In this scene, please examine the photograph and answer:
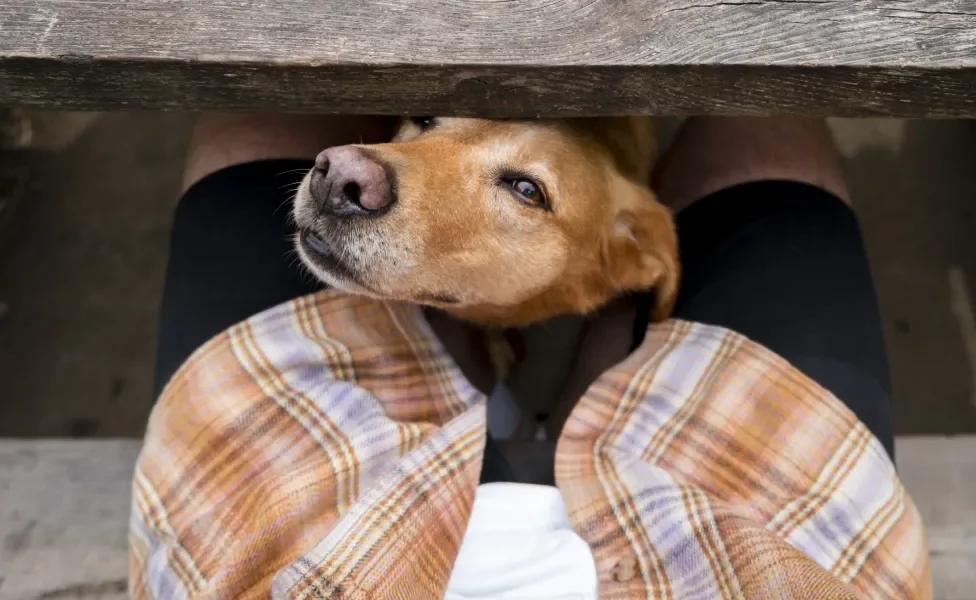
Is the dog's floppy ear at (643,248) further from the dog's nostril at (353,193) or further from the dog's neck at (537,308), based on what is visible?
the dog's nostril at (353,193)

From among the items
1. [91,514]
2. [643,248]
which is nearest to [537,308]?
[643,248]

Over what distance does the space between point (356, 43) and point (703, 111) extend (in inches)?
21.4

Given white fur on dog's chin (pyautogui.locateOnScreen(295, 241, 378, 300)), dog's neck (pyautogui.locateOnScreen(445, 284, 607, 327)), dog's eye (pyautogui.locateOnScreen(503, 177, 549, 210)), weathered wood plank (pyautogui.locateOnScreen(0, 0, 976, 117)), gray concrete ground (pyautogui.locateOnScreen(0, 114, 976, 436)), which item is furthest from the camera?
gray concrete ground (pyautogui.locateOnScreen(0, 114, 976, 436))

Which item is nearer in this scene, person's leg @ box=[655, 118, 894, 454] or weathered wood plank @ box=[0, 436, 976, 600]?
person's leg @ box=[655, 118, 894, 454]

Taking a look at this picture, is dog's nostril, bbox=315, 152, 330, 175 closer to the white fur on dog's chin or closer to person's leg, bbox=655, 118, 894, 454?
the white fur on dog's chin

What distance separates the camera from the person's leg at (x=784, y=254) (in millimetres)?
1435

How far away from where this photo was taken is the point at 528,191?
1.44 metres

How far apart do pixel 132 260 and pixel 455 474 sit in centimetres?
A: 181

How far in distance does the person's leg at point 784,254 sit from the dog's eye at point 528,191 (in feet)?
1.38

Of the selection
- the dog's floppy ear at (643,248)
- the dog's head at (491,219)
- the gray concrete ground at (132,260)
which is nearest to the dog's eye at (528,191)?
the dog's head at (491,219)

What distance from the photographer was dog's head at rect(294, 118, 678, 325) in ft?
4.11

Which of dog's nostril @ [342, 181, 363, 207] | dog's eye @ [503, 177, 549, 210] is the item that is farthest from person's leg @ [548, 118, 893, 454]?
dog's nostril @ [342, 181, 363, 207]

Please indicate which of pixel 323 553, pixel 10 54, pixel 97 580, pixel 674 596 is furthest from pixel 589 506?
pixel 97 580

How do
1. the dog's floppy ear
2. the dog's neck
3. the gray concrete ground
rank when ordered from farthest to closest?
the gray concrete ground → the dog's neck → the dog's floppy ear
